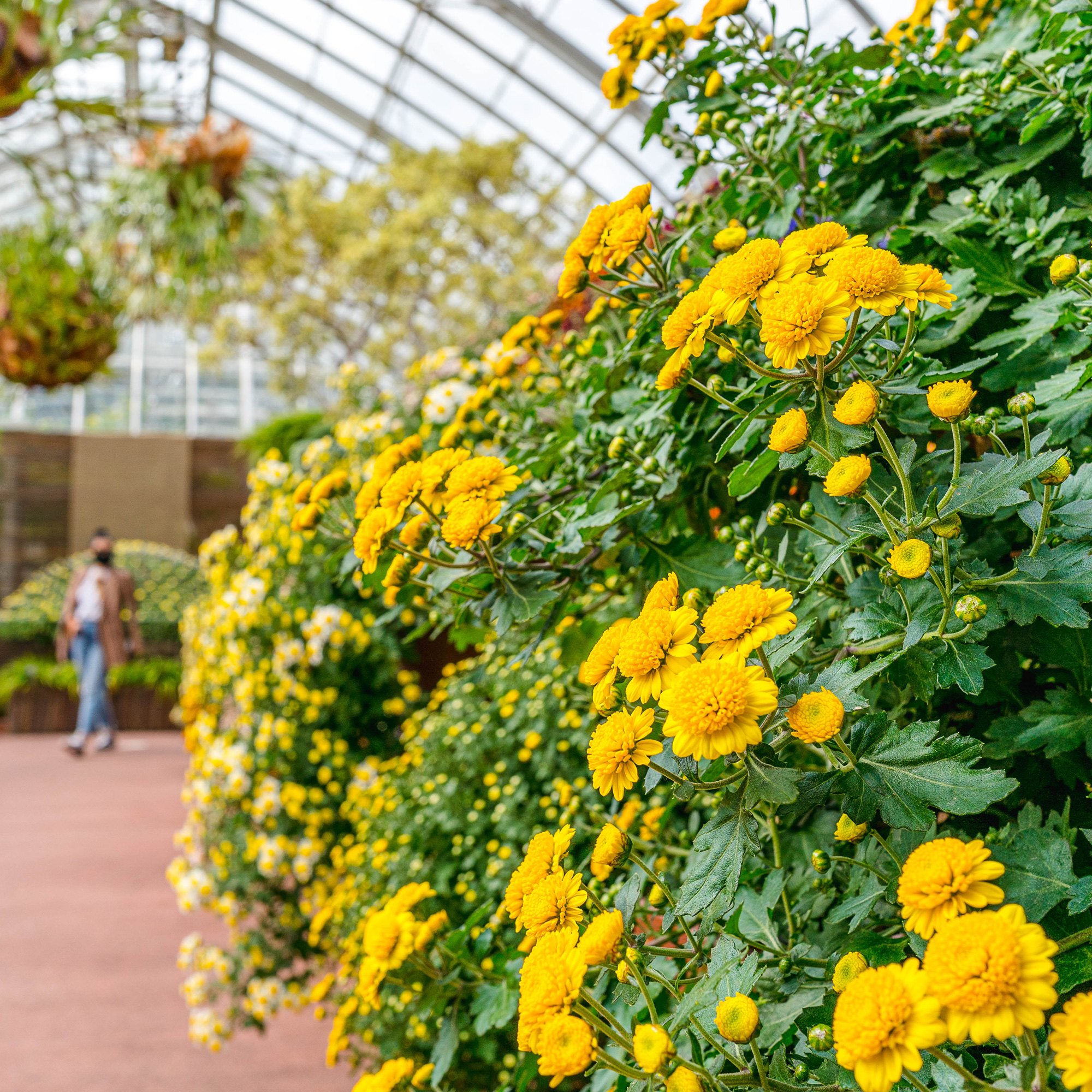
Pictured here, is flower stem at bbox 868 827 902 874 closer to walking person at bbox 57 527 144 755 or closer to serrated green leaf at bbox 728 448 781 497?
serrated green leaf at bbox 728 448 781 497

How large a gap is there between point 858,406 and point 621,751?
0.26m

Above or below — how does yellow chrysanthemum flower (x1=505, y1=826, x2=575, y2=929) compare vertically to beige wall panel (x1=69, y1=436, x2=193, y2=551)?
below

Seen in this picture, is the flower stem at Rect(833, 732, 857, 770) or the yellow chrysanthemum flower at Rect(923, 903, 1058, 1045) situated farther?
the flower stem at Rect(833, 732, 857, 770)

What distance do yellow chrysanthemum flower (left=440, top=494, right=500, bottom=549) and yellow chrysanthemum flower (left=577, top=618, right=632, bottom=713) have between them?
147mm

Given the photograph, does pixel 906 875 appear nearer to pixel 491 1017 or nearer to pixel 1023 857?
pixel 1023 857

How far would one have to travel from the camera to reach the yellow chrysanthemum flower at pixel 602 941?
21.0 inches

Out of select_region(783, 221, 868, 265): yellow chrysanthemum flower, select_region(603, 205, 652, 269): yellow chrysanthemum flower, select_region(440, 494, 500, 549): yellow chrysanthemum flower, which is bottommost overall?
select_region(440, 494, 500, 549): yellow chrysanthemum flower

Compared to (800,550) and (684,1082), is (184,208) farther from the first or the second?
(684,1082)

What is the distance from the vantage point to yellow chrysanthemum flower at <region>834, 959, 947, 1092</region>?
394 millimetres

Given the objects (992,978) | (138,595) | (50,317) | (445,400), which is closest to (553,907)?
(992,978)

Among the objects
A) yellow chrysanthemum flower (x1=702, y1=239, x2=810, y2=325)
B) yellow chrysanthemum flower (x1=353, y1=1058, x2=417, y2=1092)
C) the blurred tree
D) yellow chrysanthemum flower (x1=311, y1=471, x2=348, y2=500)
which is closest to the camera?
yellow chrysanthemum flower (x1=702, y1=239, x2=810, y2=325)

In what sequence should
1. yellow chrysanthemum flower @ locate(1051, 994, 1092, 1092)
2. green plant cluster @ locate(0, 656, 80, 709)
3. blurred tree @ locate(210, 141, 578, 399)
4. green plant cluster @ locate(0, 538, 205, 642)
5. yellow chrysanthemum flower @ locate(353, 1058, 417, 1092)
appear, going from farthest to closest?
blurred tree @ locate(210, 141, 578, 399), green plant cluster @ locate(0, 538, 205, 642), green plant cluster @ locate(0, 656, 80, 709), yellow chrysanthemum flower @ locate(353, 1058, 417, 1092), yellow chrysanthemum flower @ locate(1051, 994, 1092, 1092)

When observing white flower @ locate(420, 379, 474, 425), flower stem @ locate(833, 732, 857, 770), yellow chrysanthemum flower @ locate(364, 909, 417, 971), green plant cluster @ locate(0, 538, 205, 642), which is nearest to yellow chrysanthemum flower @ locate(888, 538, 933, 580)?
flower stem @ locate(833, 732, 857, 770)

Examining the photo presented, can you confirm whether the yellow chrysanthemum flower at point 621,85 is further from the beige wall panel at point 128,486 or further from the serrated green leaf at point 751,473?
Answer: the beige wall panel at point 128,486
